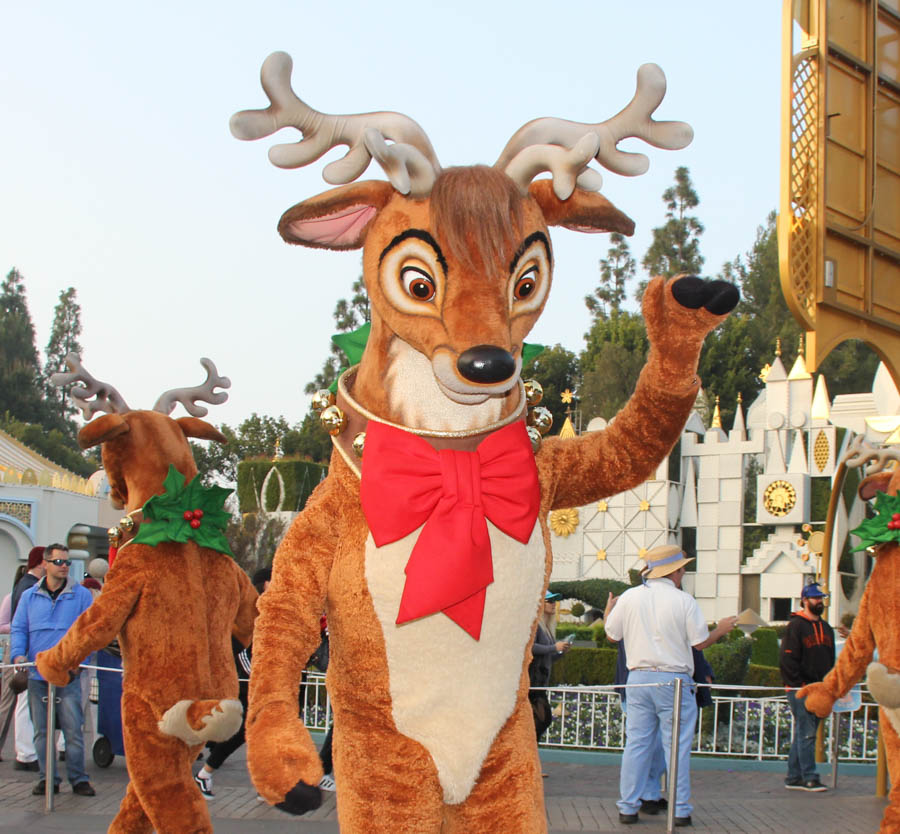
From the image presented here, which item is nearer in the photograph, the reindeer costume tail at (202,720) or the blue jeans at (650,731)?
the reindeer costume tail at (202,720)

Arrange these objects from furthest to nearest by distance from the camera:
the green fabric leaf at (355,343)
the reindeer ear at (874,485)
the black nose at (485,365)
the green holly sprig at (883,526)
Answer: the reindeer ear at (874,485) < the green holly sprig at (883,526) < the green fabric leaf at (355,343) < the black nose at (485,365)

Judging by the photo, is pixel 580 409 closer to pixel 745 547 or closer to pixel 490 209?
pixel 745 547

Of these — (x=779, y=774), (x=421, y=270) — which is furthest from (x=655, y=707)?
(x=421, y=270)

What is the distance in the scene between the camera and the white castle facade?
89.1ft

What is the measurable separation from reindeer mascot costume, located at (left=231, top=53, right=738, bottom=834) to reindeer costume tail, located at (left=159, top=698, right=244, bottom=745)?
54.6 inches

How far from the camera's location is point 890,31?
317 inches

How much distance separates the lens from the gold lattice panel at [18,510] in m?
23.5

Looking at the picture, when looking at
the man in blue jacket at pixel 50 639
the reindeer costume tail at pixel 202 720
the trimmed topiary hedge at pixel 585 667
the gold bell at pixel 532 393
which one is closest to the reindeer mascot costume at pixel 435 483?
the gold bell at pixel 532 393

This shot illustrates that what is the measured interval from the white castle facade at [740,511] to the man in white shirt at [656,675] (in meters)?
20.3

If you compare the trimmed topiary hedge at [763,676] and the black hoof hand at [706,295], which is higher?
the black hoof hand at [706,295]

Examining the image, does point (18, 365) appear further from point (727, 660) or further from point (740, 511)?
point (727, 660)

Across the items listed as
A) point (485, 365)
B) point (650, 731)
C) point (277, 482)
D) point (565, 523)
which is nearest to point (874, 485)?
point (650, 731)

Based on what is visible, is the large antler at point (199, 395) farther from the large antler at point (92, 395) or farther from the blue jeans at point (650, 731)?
the blue jeans at point (650, 731)

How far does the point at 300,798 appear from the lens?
8.77 feet
